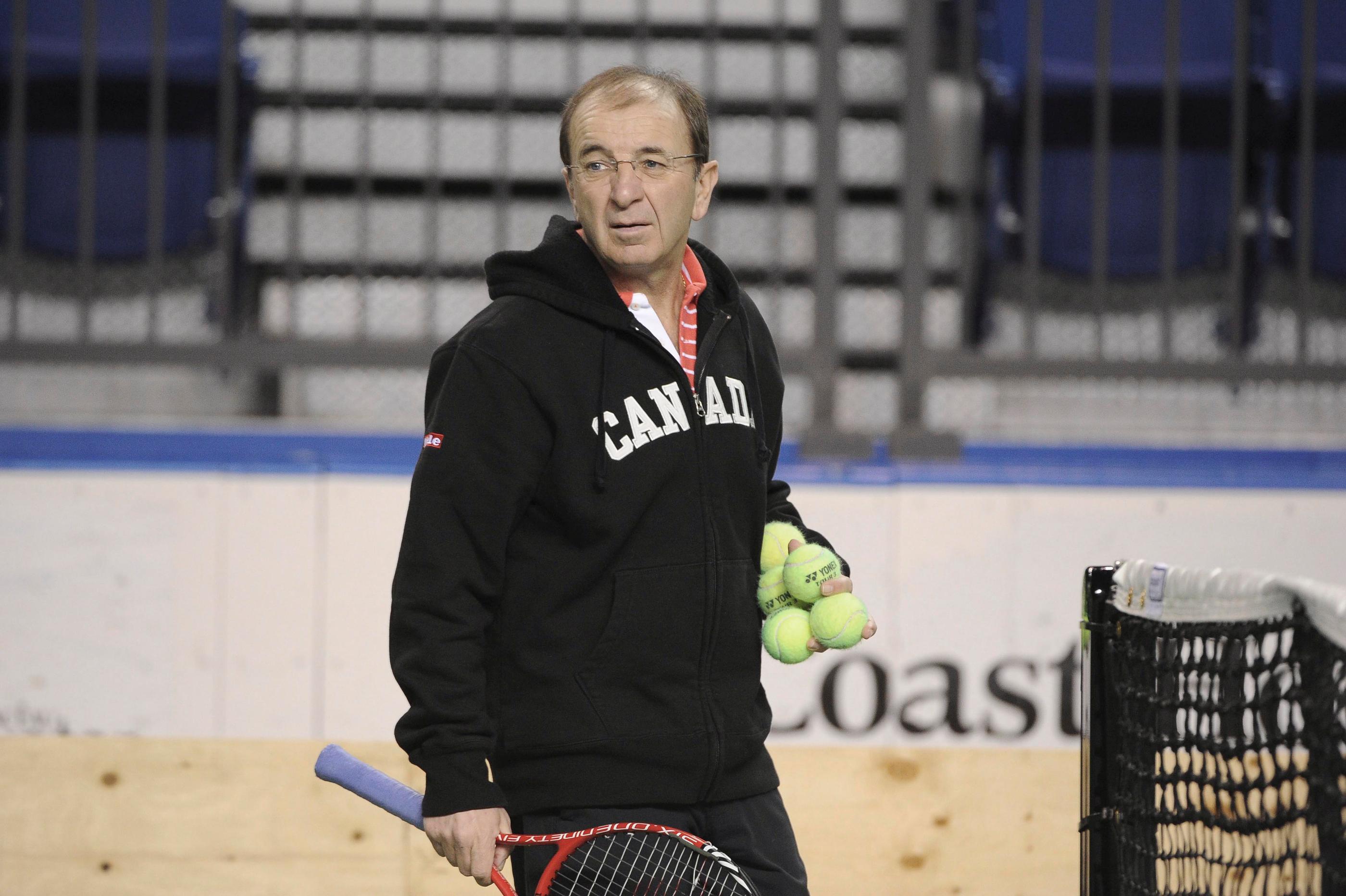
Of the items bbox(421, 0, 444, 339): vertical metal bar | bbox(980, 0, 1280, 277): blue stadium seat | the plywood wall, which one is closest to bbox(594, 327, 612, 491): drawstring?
the plywood wall

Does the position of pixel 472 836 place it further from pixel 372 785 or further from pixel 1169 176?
pixel 1169 176

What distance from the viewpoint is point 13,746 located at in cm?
378

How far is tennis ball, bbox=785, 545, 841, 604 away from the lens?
2.21m

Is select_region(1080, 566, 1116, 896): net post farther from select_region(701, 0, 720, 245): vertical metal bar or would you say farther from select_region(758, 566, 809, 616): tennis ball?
select_region(701, 0, 720, 245): vertical metal bar

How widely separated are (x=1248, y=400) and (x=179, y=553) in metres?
4.14

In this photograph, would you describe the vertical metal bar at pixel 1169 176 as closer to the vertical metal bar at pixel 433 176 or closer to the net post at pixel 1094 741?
the vertical metal bar at pixel 433 176

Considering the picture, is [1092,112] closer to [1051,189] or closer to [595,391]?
[1051,189]

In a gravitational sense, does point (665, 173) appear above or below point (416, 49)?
below

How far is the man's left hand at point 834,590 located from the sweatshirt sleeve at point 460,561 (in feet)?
1.53

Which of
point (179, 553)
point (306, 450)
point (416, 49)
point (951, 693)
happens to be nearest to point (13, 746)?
point (179, 553)

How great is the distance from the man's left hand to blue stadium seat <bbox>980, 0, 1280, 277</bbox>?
3.91m

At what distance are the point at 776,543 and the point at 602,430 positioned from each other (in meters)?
0.39

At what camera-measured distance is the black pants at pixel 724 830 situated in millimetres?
2061

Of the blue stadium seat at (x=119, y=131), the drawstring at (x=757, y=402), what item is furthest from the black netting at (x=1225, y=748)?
the blue stadium seat at (x=119, y=131)
